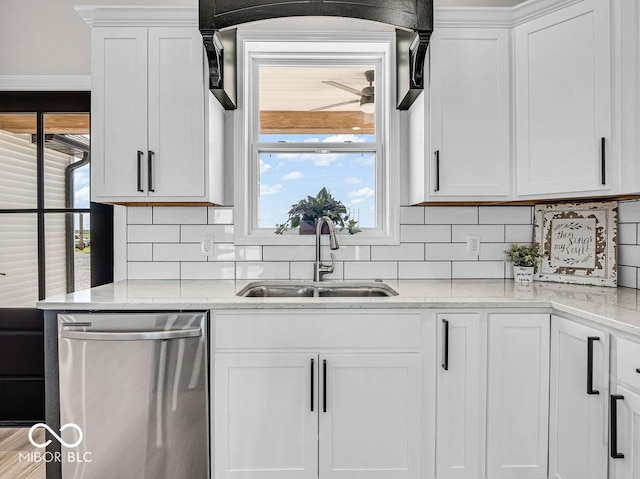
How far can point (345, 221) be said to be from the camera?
7.37ft

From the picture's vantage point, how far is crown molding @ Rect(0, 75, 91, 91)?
2139 mm

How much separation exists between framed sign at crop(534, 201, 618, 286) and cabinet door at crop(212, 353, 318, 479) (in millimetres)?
1424

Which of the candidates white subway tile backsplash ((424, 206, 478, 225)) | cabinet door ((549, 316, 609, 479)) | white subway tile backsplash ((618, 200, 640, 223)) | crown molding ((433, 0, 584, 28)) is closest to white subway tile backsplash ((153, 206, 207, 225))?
white subway tile backsplash ((424, 206, 478, 225))

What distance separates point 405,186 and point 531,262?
2.50 ft

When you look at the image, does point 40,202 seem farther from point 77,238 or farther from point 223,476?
point 223,476

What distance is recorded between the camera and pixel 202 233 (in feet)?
7.07

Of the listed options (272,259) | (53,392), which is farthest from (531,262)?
(53,392)

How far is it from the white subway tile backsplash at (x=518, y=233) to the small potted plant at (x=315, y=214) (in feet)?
2.75

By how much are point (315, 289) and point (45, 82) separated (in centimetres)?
189

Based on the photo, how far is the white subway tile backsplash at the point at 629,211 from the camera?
1.85 m

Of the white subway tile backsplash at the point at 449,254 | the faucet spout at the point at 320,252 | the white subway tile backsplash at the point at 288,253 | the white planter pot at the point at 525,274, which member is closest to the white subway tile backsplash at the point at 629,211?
the white planter pot at the point at 525,274

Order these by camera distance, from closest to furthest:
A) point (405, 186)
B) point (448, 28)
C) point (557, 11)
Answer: point (557, 11) → point (448, 28) → point (405, 186)

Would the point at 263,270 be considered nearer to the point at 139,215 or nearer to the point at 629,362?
the point at 139,215

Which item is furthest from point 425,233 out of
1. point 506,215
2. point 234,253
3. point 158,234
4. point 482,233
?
point 158,234
